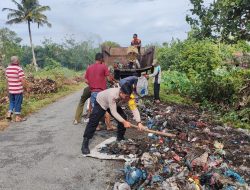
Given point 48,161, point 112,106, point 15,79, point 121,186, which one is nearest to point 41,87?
point 15,79

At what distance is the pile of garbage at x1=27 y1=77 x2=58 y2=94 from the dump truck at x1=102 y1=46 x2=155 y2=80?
487cm

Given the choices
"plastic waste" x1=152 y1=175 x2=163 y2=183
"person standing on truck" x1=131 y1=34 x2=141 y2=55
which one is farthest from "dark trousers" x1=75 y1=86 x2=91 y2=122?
"person standing on truck" x1=131 y1=34 x2=141 y2=55

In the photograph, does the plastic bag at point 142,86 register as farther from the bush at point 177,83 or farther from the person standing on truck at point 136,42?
the bush at point 177,83

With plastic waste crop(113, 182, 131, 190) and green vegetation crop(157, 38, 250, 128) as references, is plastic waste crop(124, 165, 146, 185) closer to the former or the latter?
plastic waste crop(113, 182, 131, 190)

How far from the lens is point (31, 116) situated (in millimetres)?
11875

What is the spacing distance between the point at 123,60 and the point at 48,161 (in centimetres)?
800

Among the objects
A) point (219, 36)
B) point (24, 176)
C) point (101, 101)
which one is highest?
point (219, 36)

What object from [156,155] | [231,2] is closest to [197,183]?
[156,155]

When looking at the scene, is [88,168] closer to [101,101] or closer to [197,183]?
[101,101]

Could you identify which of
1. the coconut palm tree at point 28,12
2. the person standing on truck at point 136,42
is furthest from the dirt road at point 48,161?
the coconut palm tree at point 28,12

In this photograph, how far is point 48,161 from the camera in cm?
686

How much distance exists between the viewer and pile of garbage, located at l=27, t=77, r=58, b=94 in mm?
17344

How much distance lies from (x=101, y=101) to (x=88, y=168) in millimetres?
1338

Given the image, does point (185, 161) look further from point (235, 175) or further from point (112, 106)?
point (112, 106)
